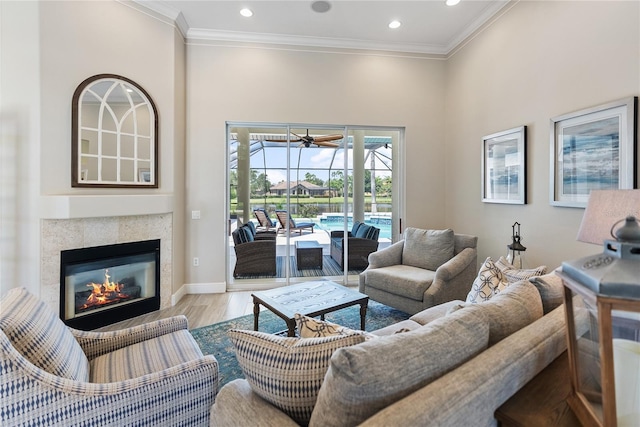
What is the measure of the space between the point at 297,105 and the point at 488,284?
11.1 ft

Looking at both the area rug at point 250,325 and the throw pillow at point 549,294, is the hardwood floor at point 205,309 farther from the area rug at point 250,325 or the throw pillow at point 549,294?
the throw pillow at point 549,294

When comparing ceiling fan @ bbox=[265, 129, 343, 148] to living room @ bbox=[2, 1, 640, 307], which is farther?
ceiling fan @ bbox=[265, 129, 343, 148]

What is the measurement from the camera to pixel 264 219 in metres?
4.56

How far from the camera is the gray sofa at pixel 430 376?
0.77 meters

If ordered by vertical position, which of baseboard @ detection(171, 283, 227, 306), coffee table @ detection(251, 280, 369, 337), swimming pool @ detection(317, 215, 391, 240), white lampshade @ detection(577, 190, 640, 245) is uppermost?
white lampshade @ detection(577, 190, 640, 245)

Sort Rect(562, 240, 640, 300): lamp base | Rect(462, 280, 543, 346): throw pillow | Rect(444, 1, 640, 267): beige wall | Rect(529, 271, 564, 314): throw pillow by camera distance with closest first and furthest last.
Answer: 1. Rect(562, 240, 640, 300): lamp base
2. Rect(462, 280, 543, 346): throw pillow
3. Rect(529, 271, 564, 314): throw pillow
4. Rect(444, 1, 640, 267): beige wall

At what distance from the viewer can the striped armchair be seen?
1.05 m

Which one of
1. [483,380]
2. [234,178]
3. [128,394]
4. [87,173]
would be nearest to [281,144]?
[234,178]

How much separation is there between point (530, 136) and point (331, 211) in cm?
261

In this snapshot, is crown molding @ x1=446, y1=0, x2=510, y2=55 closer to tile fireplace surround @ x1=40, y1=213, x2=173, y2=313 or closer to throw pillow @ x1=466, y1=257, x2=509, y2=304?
throw pillow @ x1=466, y1=257, x2=509, y2=304

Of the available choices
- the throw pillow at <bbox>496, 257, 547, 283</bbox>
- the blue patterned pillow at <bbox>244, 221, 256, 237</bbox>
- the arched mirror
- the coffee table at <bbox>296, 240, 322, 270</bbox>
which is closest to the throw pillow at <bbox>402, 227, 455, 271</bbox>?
the throw pillow at <bbox>496, 257, 547, 283</bbox>

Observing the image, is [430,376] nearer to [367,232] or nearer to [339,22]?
[367,232]

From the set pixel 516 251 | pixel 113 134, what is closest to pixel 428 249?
pixel 516 251

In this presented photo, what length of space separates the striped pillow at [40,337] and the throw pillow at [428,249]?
3167mm
